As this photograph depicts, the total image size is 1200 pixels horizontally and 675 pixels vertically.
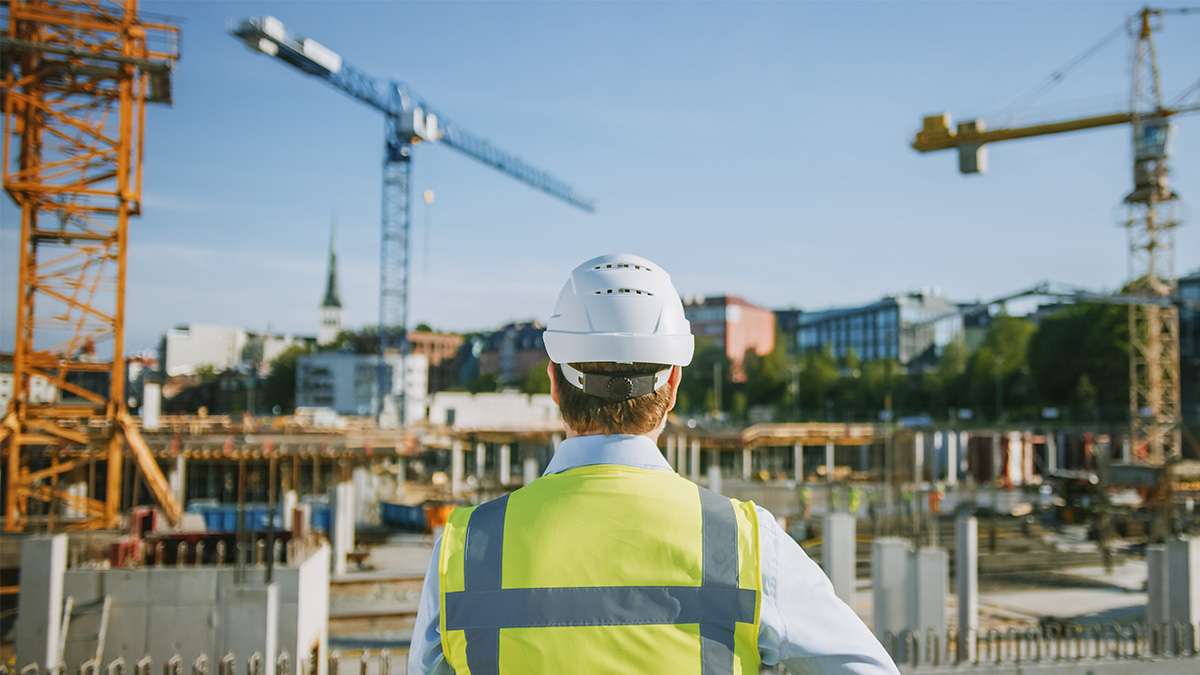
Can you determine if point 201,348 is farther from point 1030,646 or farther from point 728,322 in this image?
point 1030,646

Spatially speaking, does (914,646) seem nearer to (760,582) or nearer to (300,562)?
(300,562)

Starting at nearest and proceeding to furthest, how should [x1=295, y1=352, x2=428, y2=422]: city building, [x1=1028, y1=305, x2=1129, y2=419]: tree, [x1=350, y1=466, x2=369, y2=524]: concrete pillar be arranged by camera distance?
[x1=350, y1=466, x2=369, y2=524]: concrete pillar < [x1=1028, y1=305, x2=1129, y2=419]: tree < [x1=295, y1=352, x2=428, y2=422]: city building

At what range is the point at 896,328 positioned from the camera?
108250 mm

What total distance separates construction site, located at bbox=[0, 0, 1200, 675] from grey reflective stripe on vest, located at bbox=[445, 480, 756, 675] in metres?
0.67

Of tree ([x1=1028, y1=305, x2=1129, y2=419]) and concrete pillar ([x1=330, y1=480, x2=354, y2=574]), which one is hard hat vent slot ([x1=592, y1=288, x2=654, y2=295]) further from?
tree ([x1=1028, y1=305, x2=1129, y2=419])

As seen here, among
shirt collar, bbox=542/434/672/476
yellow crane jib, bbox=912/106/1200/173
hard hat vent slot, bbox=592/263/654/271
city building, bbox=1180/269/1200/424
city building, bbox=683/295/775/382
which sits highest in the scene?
yellow crane jib, bbox=912/106/1200/173

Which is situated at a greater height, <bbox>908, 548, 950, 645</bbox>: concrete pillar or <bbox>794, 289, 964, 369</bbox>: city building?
<bbox>794, 289, 964, 369</bbox>: city building

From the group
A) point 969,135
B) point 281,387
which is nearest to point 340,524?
point 969,135

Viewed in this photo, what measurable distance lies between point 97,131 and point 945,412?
6532 cm

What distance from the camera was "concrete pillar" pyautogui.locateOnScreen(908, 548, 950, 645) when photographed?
37.4 feet

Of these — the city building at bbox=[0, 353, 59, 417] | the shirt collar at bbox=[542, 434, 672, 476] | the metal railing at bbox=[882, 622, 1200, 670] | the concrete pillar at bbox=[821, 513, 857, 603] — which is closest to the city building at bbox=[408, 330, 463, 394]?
the city building at bbox=[0, 353, 59, 417]

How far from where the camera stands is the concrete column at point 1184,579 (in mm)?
12820

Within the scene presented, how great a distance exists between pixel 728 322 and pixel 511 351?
120 ft

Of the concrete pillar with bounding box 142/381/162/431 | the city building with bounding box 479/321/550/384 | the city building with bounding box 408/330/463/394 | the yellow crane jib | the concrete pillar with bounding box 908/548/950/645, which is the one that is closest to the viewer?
the concrete pillar with bounding box 908/548/950/645
